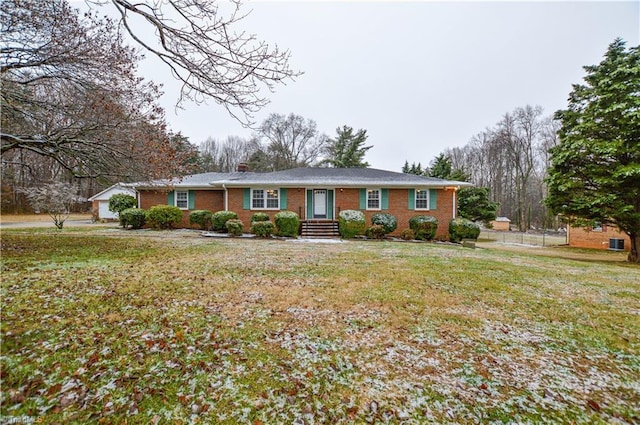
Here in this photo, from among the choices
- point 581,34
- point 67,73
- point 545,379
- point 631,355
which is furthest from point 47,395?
point 581,34

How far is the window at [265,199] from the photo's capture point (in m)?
15.1

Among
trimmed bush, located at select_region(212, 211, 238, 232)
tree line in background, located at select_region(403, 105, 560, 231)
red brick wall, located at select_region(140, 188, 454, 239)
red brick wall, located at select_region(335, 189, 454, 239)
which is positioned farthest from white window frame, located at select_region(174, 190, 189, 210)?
tree line in background, located at select_region(403, 105, 560, 231)

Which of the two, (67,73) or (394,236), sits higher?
(67,73)

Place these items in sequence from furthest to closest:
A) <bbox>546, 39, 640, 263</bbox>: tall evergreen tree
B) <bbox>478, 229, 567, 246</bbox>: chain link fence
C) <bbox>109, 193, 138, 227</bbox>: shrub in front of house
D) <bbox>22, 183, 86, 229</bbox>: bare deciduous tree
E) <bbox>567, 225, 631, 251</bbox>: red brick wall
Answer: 1. <bbox>478, 229, 567, 246</bbox>: chain link fence
2. <bbox>567, 225, 631, 251</bbox>: red brick wall
3. <bbox>109, 193, 138, 227</bbox>: shrub in front of house
4. <bbox>22, 183, 86, 229</bbox>: bare deciduous tree
5. <bbox>546, 39, 640, 263</bbox>: tall evergreen tree

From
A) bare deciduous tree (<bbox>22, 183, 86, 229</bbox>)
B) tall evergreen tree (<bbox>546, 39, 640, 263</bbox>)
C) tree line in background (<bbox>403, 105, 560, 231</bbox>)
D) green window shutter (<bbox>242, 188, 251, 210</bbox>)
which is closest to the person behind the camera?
tall evergreen tree (<bbox>546, 39, 640, 263</bbox>)

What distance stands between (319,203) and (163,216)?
28.3 ft

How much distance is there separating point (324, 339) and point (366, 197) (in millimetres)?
12382

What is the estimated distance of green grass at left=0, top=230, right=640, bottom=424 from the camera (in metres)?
2.17

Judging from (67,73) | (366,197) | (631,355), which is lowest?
(631,355)

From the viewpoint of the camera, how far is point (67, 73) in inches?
242

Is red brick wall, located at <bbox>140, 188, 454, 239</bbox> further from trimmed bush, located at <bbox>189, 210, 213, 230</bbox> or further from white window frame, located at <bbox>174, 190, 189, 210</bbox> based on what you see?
white window frame, located at <bbox>174, 190, 189, 210</bbox>

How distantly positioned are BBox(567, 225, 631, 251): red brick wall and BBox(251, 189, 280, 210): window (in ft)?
60.1

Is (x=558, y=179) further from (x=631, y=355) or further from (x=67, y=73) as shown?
(x=67, y=73)

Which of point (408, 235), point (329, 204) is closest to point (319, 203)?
point (329, 204)
